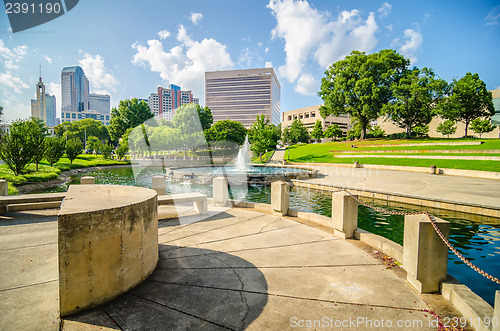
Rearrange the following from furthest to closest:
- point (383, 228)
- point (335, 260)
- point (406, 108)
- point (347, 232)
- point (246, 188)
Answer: point (406, 108)
point (246, 188)
point (383, 228)
point (347, 232)
point (335, 260)

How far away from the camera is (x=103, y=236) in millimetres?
3420

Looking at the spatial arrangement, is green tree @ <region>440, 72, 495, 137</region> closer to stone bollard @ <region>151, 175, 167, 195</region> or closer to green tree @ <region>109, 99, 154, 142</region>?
stone bollard @ <region>151, 175, 167, 195</region>

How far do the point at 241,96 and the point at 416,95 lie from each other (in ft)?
404

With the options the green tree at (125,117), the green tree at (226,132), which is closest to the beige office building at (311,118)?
the green tree at (226,132)

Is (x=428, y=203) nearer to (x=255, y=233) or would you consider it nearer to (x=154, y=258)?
(x=255, y=233)

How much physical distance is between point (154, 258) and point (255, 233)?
296 centimetres

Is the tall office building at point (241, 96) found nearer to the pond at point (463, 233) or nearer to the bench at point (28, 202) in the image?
the pond at point (463, 233)

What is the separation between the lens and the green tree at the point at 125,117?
7511 cm

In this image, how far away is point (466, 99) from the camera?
47.6 m

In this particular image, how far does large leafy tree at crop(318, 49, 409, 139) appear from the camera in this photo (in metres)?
53.5

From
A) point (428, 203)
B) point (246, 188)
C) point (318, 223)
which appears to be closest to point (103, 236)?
point (318, 223)

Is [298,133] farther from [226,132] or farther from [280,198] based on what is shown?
[280,198]

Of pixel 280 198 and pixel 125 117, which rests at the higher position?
pixel 125 117

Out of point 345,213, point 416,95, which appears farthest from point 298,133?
point 345,213
